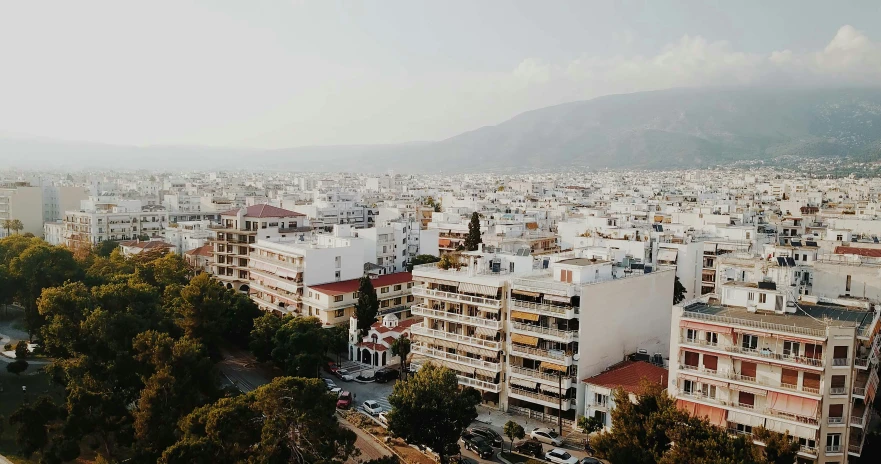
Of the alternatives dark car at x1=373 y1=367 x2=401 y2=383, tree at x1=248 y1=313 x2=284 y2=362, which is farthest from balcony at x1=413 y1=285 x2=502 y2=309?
tree at x1=248 y1=313 x2=284 y2=362

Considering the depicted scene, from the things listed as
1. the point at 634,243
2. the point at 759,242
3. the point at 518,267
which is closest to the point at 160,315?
the point at 518,267

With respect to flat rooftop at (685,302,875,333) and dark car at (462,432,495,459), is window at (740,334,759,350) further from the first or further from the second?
dark car at (462,432,495,459)

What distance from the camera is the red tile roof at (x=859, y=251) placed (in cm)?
4684

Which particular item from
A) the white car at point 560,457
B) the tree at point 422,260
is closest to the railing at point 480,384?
the white car at point 560,457

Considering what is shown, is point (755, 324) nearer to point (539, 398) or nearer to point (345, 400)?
point (539, 398)

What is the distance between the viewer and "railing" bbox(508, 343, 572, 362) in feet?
111

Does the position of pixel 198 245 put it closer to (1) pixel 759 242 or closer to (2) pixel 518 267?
(2) pixel 518 267

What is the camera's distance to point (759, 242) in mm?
60312

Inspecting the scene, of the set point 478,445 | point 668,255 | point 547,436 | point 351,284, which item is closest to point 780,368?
point 547,436

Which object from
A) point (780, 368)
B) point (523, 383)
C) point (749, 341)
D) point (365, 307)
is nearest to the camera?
point (780, 368)

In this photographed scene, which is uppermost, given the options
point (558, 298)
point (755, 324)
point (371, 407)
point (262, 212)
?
point (262, 212)

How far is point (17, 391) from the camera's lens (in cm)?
4022

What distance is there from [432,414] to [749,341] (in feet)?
45.0

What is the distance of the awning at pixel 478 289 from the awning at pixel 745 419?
43.7 ft
